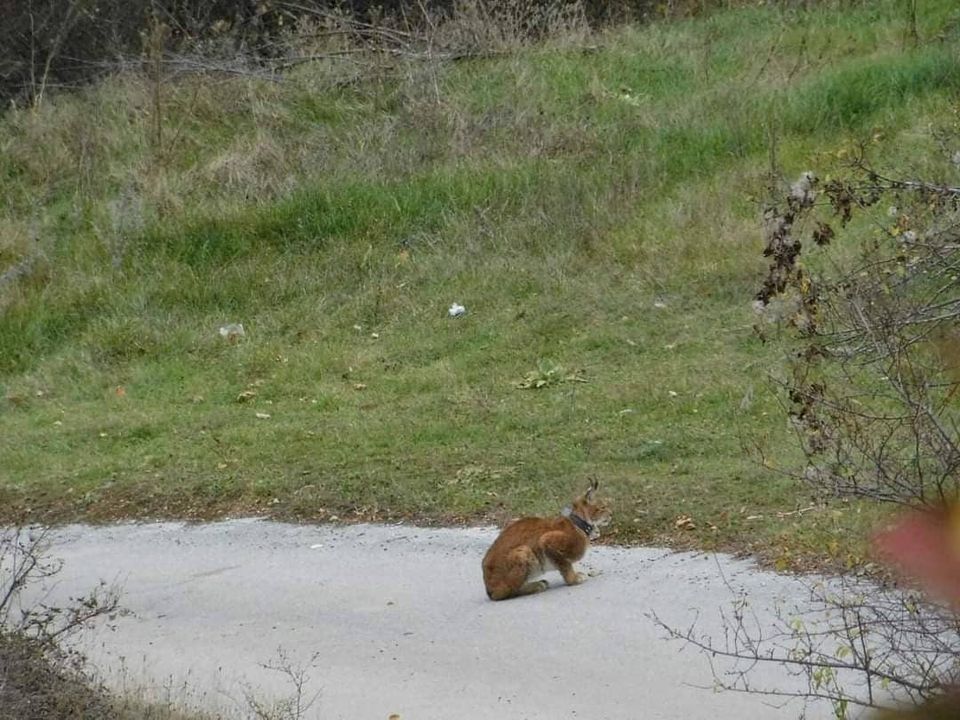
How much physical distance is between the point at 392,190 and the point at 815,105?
16.6ft

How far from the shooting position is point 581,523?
8.59m

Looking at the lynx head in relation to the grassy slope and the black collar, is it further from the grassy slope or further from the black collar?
the grassy slope

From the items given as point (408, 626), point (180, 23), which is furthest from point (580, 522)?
point (180, 23)

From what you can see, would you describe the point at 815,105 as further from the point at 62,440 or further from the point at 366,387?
the point at 62,440

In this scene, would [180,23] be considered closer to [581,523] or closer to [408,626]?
[581,523]

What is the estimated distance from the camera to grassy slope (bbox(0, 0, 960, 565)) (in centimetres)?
1093

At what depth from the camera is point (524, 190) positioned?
55.0 feet

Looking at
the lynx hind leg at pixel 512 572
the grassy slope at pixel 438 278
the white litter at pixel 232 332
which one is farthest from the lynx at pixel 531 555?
the white litter at pixel 232 332

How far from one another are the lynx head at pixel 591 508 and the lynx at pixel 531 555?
0.43 ft

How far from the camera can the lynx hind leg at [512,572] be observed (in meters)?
8.18

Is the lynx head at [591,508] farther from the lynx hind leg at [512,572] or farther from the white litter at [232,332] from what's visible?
the white litter at [232,332]

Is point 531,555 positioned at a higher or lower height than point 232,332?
higher

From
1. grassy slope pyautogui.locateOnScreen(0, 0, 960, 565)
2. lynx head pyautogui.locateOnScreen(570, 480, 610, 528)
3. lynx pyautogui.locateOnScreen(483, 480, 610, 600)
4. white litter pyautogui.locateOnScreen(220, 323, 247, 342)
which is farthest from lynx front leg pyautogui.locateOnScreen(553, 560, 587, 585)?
white litter pyautogui.locateOnScreen(220, 323, 247, 342)

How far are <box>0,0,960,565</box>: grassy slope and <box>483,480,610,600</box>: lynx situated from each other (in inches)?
36.0
